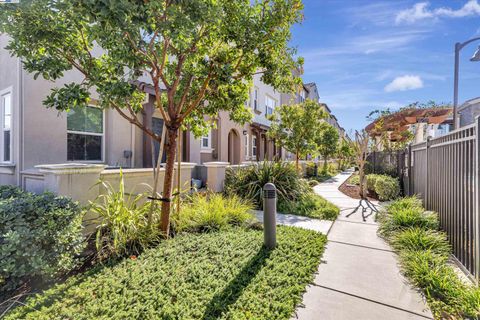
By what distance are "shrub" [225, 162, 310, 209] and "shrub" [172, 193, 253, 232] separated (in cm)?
184

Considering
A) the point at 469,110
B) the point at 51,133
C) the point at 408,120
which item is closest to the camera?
the point at 51,133

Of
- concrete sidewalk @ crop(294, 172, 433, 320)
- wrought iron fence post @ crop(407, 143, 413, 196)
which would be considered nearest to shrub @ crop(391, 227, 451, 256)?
concrete sidewalk @ crop(294, 172, 433, 320)

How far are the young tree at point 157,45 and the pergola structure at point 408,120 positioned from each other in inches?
428

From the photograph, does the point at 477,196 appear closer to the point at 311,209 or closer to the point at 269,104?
the point at 311,209

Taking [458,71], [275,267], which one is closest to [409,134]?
[458,71]

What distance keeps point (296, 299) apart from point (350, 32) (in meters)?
9.28

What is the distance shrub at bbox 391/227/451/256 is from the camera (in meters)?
4.11

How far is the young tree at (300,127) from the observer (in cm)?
1183

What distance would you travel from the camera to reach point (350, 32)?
8711 mm

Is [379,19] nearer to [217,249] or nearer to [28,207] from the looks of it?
[217,249]

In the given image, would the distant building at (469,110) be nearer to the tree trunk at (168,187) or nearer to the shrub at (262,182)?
the shrub at (262,182)

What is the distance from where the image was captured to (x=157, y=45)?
14.3 feet

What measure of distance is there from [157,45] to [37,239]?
357cm

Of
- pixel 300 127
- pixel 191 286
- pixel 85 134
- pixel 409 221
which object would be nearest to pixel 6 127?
pixel 85 134
